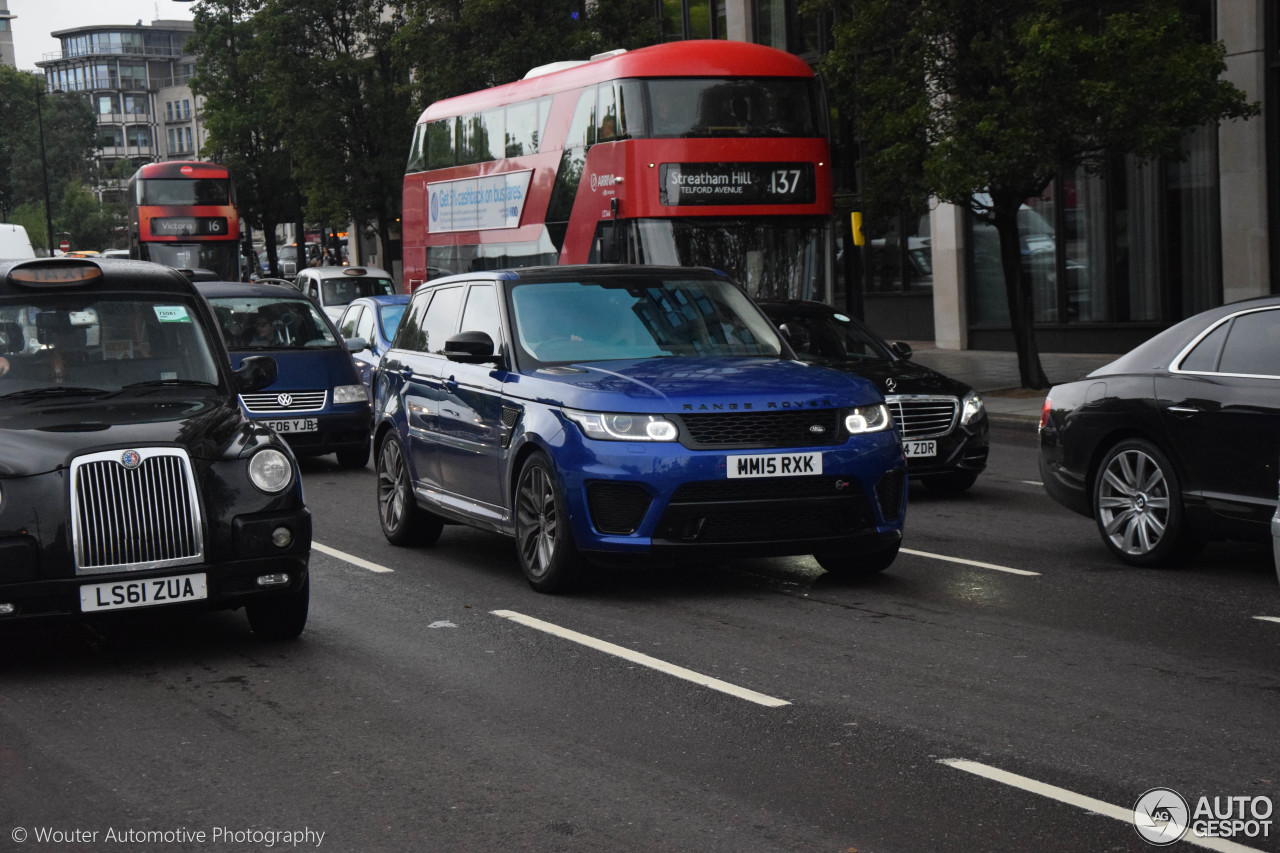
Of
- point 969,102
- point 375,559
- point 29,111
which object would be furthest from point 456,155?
point 29,111

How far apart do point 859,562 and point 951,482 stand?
421cm

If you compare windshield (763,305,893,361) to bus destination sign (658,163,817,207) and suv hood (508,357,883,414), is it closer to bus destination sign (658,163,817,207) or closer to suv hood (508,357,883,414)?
suv hood (508,357,883,414)

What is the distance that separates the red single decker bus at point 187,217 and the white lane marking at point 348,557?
125ft

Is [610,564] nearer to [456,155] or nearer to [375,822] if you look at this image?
[375,822]

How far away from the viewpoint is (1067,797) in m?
5.09

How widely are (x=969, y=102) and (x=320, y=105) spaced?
994 inches

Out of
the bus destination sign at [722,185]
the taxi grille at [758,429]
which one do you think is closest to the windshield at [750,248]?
the bus destination sign at [722,185]

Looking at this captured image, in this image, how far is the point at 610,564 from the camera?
339 inches

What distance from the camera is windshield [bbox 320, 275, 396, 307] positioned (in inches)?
1133

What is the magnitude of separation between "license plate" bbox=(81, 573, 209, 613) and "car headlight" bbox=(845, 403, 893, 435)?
3368 mm

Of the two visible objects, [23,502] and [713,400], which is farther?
[713,400]

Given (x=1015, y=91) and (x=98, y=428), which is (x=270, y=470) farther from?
(x=1015, y=91)

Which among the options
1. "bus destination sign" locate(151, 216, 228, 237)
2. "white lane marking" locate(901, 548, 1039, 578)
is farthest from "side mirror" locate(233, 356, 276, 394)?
"bus destination sign" locate(151, 216, 228, 237)

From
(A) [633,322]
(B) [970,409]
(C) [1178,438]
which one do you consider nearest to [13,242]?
(B) [970,409]
